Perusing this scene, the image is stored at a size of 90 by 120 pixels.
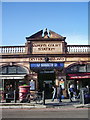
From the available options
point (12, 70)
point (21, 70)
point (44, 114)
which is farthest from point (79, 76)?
point (44, 114)

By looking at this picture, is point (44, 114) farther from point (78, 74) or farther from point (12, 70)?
point (12, 70)

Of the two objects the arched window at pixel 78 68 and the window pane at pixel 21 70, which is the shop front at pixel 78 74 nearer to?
the arched window at pixel 78 68

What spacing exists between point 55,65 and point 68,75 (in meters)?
1.75

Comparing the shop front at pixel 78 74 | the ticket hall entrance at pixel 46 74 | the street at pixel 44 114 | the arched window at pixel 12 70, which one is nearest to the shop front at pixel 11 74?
the arched window at pixel 12 70

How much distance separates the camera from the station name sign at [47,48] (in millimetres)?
22984

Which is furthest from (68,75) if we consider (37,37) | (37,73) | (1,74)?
(1,74)

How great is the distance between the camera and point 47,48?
2302 centimetres

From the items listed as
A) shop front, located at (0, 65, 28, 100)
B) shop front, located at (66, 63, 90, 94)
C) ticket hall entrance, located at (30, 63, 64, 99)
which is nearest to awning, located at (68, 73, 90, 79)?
shop front, located at (66, 63, 90, 94)

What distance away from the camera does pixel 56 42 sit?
2316cm

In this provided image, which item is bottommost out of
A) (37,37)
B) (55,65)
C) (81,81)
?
(81,81)

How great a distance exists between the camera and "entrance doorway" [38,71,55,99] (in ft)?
77.5

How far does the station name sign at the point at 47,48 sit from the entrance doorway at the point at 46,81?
8.05ft

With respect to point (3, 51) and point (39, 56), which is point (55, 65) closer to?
point (39, 56)

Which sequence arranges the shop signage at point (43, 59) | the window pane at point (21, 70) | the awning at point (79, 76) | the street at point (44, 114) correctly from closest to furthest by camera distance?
the street at point (44, 114), the awning at point (79, 76), the shop signage at point (43, 59), the window pane at point (21, 70)
